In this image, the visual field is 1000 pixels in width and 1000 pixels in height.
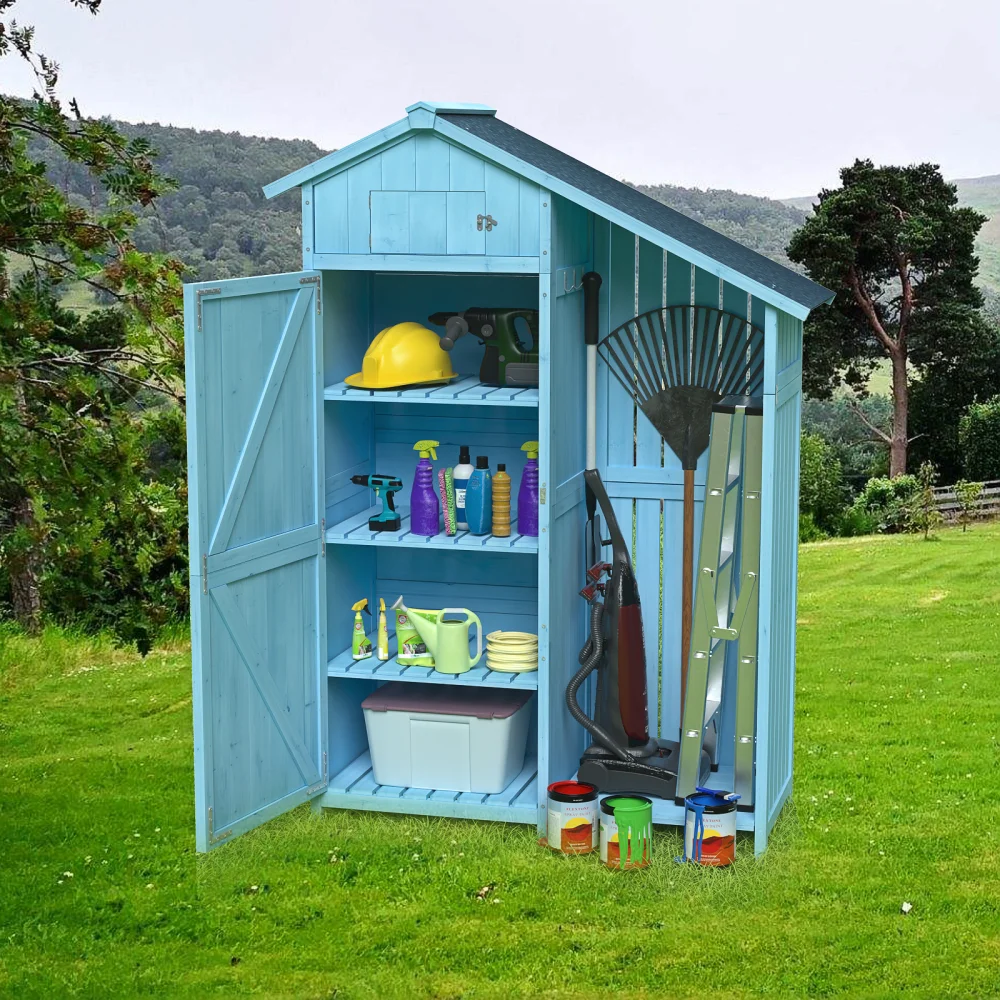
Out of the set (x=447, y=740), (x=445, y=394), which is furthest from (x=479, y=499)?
→ (x=447, y=740)

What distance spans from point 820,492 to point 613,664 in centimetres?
1761

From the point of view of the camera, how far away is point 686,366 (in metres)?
6.13

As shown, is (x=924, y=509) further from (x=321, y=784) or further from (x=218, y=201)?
(x=321, y=784)

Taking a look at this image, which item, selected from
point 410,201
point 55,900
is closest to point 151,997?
point 55,900

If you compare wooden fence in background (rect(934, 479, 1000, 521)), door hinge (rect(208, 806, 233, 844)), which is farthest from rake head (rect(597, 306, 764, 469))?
wooden fence in background (rect(934, 479, 1000, 521))

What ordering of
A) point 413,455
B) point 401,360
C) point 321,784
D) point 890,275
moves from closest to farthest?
point 401,360 → point 321,784 → point 413,455 → point 890,275

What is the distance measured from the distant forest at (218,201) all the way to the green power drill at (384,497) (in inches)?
329

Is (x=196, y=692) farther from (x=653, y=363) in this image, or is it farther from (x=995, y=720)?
(x=995, y=720)

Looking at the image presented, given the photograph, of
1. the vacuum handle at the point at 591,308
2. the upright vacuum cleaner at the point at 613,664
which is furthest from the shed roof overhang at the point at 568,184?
the upright vacuum cleaner at the point at 613,664

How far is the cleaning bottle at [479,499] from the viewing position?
6.02m

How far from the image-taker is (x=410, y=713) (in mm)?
6148

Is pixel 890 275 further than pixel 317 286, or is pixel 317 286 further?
pixel 890 275

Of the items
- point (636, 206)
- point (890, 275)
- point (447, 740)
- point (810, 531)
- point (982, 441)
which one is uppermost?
point (890, 275)

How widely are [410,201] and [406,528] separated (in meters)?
1.35
